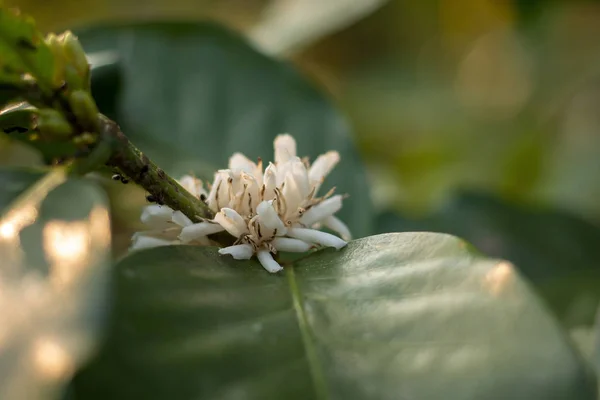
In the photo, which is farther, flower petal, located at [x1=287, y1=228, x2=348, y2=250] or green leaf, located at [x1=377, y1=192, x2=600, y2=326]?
green leaf, located at [x1=377, y1=192, x2=600, y2=326]

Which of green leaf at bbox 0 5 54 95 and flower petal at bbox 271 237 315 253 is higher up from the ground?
green leaf at bbox 0 5 54 95

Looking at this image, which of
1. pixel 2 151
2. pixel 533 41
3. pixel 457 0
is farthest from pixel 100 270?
pixel 457 0

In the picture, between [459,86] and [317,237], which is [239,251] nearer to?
[317,237]

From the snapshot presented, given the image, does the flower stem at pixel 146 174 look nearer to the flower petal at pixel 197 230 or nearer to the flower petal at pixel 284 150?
the flower petal at pixel 197 230

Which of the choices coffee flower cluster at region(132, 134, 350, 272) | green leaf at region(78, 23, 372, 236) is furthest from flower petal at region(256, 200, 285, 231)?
green leaf at region(78, 23, 372, 236)

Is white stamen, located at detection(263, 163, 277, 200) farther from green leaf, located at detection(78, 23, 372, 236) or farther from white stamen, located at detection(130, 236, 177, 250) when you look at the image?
green leaf, located at detection(78, 23, 372, 236)

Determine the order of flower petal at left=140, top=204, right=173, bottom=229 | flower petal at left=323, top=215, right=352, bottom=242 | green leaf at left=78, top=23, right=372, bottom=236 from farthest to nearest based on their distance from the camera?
green leaf at left=78, top=23, right=372, bottom=236, flower petal at left=323, top=215, right=352, bottom=242, flower petal at left=140, top=204, right=173, bottom=229

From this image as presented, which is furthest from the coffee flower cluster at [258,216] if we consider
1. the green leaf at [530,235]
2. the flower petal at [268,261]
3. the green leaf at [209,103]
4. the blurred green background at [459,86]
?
the blurred green background at [459,86]
